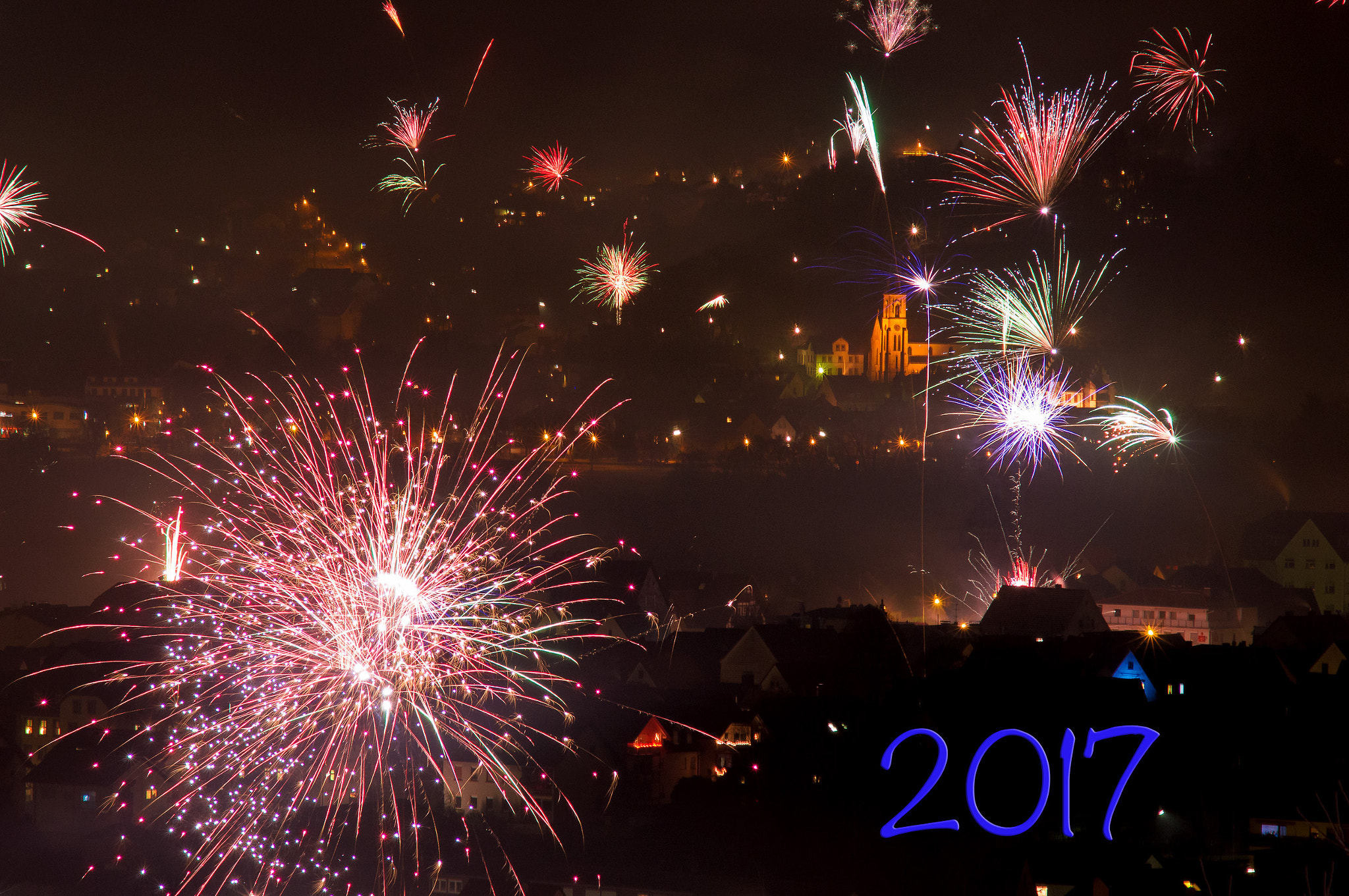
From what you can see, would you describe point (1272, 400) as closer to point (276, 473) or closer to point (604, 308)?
point (604, 308)

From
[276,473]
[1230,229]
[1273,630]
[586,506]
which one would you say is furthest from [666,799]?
[1230,229]

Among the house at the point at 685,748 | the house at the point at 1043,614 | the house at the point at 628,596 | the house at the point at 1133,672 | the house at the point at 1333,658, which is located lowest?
the house at the point at 685,748

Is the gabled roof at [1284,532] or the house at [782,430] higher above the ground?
the house at [782,430]

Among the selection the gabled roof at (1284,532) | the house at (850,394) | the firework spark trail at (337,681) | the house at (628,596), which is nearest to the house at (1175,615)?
the gabled roof at (1284,532)

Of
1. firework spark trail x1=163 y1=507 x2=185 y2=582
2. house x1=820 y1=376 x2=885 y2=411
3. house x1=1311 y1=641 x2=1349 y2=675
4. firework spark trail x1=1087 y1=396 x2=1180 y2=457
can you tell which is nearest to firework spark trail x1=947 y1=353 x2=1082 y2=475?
firework spark trail x1=1087 y1=396 x2=1180 y2=457

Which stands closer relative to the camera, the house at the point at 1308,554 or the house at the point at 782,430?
the house at the point at 1308,554

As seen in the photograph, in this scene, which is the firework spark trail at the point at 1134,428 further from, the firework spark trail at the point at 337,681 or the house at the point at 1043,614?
the firework spark trail at the point at 337,681

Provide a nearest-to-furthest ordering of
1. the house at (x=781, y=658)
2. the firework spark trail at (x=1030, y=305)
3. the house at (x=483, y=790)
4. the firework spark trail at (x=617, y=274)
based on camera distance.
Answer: the house at (x=483, y=790), the house at (x=781, y=658), the firework spark trail at (x=1030, y=305), the firework spark trail at (x=617, y=274)

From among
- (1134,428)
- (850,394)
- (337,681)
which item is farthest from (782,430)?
(337,681)
